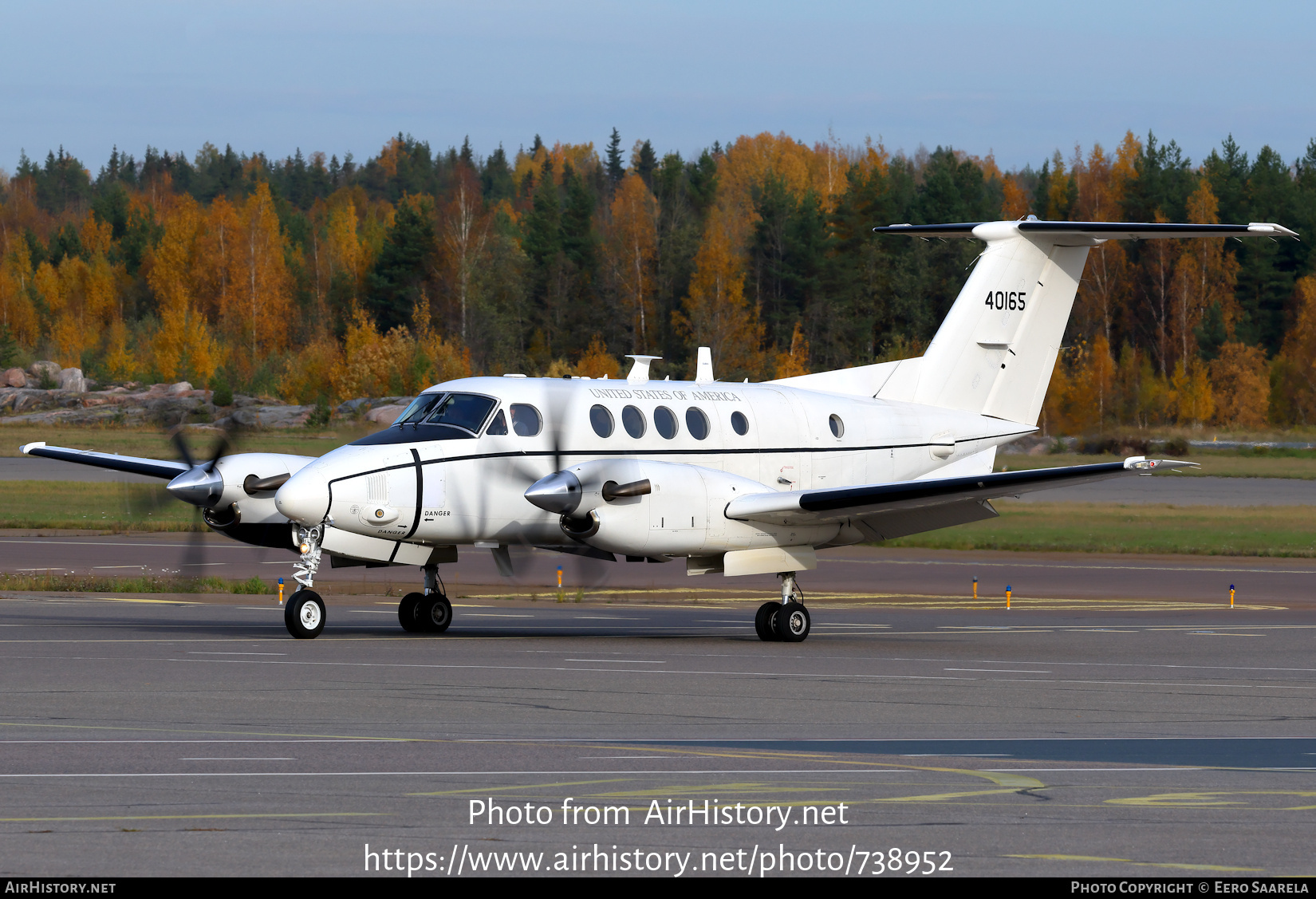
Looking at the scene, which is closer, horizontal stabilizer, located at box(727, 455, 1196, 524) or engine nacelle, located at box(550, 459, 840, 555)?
engine nacelle, located at box(550, 459, 840, 555)

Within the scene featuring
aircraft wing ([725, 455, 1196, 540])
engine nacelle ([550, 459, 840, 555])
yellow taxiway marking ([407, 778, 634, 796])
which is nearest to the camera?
yellow taxiway marking ([407, 778, 634, 796])

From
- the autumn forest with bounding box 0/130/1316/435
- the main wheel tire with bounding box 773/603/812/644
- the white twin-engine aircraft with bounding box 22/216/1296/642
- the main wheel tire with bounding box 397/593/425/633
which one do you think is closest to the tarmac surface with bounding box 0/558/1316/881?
the main wheel tire with bounding box 773/603/812/644

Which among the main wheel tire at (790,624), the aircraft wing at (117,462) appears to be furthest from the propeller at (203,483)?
the main wheel tire at (790,624)

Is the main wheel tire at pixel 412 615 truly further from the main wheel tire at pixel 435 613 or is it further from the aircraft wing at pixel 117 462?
the aircraft wing at pixel 117 462

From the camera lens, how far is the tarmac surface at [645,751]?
7434 mm

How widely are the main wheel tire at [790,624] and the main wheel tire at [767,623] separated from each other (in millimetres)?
61

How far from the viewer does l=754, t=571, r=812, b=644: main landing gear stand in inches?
769

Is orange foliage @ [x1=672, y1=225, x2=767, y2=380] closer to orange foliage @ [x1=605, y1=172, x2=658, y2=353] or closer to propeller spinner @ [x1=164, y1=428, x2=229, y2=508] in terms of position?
orange foliage @ [x1=605, y1=172, x2=658, y2=353]

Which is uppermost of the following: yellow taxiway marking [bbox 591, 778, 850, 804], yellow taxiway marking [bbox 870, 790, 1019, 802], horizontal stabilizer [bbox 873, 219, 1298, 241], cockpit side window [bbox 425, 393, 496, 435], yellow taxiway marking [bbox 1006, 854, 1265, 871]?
horizontal stabilizer [bbox 873, 219, 1298, 241]

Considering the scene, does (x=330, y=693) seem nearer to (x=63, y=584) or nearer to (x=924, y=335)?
(x=63, y=584)

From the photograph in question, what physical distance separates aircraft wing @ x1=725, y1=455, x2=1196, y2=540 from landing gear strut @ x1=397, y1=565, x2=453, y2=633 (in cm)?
400

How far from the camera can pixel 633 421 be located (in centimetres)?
1950

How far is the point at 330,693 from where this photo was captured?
43.7ft

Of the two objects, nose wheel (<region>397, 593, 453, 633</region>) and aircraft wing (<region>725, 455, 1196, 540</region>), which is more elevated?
aircraft wing (<region>725, 455, 1196, 540</region>)
